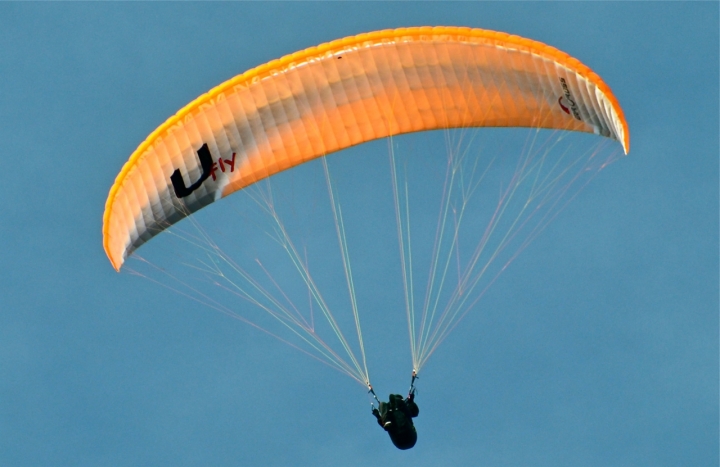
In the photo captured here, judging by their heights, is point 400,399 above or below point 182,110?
below

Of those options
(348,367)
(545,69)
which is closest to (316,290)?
(348,367)

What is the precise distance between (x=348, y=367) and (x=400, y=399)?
1134 mm

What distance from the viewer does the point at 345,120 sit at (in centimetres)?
2809

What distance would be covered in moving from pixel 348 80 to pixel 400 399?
6092 millimetres

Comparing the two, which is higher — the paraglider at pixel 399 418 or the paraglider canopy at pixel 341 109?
the paraglider canopy at pixel 341 109

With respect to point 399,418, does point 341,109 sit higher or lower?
higher

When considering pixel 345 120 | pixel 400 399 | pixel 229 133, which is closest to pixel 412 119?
pixel 345 120

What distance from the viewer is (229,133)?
27.8 m

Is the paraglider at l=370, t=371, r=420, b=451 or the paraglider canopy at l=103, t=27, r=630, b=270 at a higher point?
the paraglider canopy at l=103, t=27, r=630, b=270

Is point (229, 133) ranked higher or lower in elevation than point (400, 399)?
higher

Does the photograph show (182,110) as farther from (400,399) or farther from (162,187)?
(400,399)

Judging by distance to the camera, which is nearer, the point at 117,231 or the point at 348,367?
the point at 348,367

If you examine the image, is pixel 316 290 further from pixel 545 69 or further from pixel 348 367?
pixel 545 69

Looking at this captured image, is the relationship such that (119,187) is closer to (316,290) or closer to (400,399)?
(316,290)
